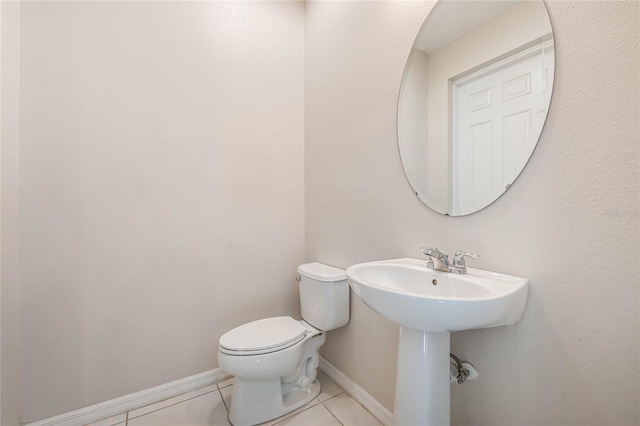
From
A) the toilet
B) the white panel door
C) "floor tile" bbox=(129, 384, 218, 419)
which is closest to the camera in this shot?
the white panel door

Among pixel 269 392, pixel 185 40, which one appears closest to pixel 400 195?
pixel 269 392

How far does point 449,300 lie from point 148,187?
1.53 meters

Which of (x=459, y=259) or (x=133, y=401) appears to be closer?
(x=459, y=259)

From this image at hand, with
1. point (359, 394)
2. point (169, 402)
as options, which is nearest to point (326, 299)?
point (359, 394)

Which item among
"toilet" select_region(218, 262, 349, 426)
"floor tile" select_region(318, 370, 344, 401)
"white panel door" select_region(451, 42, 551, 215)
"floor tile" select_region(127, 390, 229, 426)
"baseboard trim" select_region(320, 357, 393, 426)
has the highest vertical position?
"white panel door" select_region(451, 42, 551, 215)

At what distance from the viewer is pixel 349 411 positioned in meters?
1.41

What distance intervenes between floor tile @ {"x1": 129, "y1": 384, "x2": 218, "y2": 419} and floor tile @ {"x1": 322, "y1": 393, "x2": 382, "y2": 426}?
698 millimetres

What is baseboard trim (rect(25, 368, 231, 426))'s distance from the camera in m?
1.30

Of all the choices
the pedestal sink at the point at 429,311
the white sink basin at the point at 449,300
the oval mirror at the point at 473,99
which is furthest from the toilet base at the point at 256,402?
the oval mirror at the point at 473,99

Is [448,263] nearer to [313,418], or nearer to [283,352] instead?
[283,352]

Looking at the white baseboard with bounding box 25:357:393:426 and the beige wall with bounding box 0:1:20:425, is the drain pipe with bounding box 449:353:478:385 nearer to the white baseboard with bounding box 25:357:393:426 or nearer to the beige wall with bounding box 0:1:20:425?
the white baseboard with bounding box 25:357:393:426

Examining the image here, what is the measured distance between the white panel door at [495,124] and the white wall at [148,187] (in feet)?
3.76

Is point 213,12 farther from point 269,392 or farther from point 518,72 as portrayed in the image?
point 269,392

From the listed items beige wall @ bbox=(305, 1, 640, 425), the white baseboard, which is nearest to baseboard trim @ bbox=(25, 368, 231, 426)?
the white baseboard
